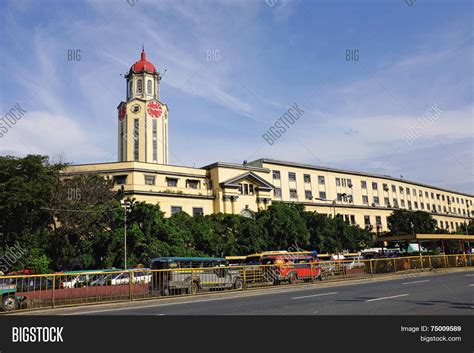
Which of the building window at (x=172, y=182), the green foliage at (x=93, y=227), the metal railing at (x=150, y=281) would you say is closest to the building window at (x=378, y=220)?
the green foliage at (x=93, y=227)

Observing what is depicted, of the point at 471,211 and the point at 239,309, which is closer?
the point at 239,309

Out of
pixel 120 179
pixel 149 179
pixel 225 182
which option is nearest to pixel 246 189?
pixel 225 182

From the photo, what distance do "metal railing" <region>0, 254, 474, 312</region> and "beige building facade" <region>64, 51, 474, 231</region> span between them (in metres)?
25.7

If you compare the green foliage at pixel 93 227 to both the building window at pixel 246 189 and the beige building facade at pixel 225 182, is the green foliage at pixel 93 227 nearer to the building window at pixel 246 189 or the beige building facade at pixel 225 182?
the beige building facade at pixel 225 182

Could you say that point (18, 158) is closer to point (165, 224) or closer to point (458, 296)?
point (165, 224)

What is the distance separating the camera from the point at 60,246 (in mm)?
40531

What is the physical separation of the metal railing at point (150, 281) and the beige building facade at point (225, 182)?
25.7 metres

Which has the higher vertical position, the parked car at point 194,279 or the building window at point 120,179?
the building window at point 120,179

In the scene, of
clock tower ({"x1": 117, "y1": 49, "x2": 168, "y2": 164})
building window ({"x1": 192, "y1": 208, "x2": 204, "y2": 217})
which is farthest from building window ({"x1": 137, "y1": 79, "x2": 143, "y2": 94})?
building window ({"x1": 192, "y1": 208, "x2": 204, "y2": 217})

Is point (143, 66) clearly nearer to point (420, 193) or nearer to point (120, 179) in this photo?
point (120, 179)

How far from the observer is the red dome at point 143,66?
75562 millimetres

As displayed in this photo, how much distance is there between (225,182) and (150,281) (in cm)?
3914
